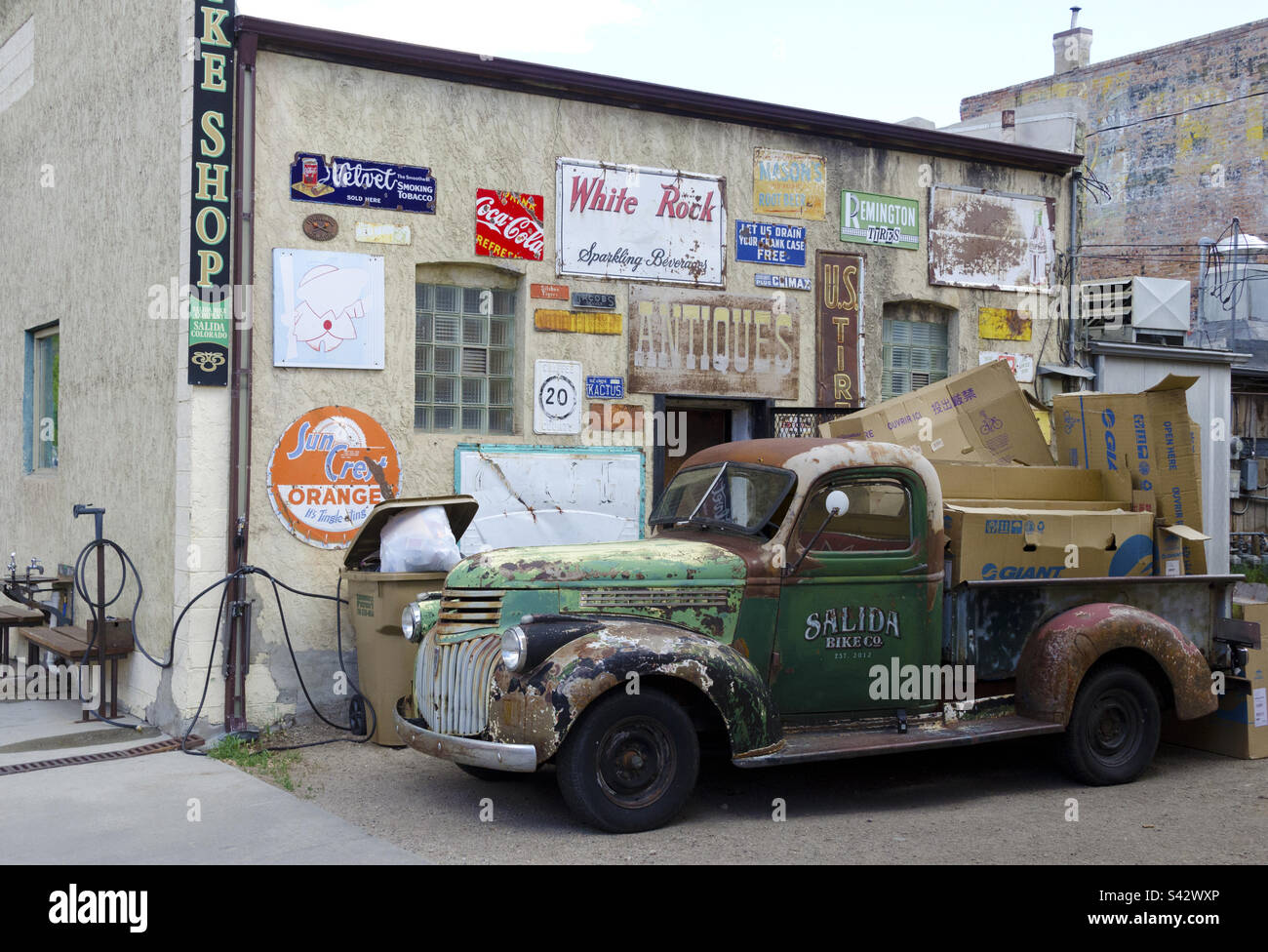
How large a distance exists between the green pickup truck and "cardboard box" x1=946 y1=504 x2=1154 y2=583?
0.15 meters

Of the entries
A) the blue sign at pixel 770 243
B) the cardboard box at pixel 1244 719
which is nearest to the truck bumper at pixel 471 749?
the cardboard box at pixel 1244 719

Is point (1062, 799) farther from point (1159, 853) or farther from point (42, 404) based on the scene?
point (42, 404)

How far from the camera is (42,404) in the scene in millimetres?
11930

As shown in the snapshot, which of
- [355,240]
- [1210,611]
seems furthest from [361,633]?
[1210,611]

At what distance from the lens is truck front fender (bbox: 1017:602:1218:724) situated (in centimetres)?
704

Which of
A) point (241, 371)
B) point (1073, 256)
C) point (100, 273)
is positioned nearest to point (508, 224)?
point (241, 371)

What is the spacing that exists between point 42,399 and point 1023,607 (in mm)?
9327

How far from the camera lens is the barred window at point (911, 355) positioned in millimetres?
11422

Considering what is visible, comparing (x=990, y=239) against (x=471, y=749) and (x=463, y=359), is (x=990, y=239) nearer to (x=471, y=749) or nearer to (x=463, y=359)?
(x=463, y=359)

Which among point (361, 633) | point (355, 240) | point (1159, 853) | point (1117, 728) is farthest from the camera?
point (355, 240)

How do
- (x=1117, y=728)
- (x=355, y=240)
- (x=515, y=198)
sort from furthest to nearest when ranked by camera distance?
(x=515, y=198)
(x=355, y=240)
(x=1117, y=728)

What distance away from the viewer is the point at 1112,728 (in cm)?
745

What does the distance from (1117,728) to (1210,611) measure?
1.07 metres

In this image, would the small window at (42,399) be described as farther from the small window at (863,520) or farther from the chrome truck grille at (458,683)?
the small window at (863,520)
